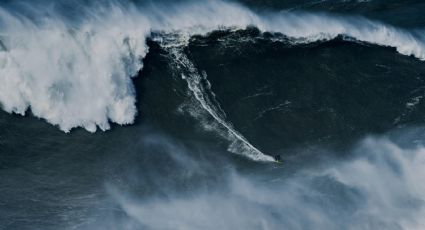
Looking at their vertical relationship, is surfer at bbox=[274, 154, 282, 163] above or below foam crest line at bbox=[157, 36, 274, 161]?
below

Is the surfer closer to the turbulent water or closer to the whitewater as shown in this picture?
the turbulent water

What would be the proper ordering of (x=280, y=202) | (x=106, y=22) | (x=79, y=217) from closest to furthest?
(x=79, y=217), (x=280, y=202), (x=106, y=22)

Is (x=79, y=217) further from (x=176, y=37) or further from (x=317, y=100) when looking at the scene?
(x=317, y=100)

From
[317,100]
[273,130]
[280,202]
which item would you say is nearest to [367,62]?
[317,100]

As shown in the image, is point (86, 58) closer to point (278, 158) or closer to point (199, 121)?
point (199, 121)

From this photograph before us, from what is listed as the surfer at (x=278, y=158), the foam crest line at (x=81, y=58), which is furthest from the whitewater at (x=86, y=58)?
the surfer at (x=278, y=158)

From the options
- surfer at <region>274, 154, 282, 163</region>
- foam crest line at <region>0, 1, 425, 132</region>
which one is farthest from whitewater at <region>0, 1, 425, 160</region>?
surfer at <region>274, 154, 282, 163</region>
